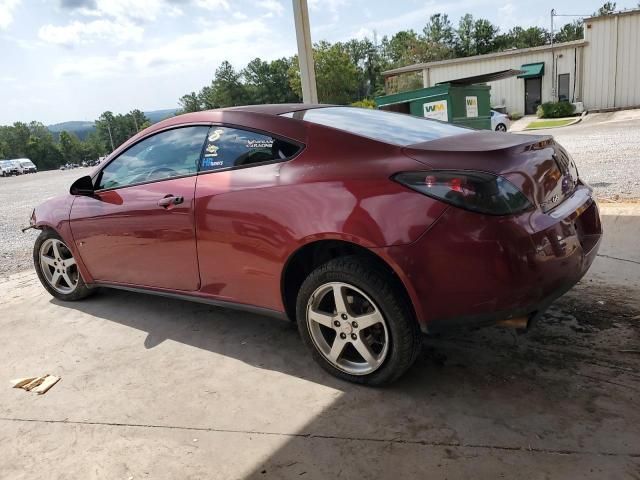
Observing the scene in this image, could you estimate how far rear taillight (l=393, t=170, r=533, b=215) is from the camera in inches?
87.9

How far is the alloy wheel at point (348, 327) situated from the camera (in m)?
2.63

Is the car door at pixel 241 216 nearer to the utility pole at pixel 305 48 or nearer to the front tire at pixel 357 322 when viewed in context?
the front tire at pixel 357 322

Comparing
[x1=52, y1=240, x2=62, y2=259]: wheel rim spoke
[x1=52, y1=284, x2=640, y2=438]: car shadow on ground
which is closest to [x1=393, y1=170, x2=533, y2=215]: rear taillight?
[x1=52, y1=284, x2=640, y2=438]: car shadow on ground

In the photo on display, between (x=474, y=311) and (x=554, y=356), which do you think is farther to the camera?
(x=554, y=356)

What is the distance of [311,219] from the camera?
8.59 ft

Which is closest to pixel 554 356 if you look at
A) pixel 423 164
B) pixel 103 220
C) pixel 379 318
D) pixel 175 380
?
pixel 379 318

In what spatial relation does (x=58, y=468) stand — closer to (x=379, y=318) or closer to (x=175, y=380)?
(x=175, y=380)

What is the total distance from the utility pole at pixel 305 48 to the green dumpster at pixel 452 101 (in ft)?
3.38

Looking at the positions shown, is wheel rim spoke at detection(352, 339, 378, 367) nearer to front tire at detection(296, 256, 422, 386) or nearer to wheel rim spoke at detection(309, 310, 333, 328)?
front tire at detection(296, 256, 422, 386)

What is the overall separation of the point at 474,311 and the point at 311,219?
0.91 meters

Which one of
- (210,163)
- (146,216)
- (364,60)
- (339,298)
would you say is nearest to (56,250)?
(146,216)

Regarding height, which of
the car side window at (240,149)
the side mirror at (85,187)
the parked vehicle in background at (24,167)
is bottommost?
the parked vehicle in background at (24,167)

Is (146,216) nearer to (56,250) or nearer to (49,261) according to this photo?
(56,250)

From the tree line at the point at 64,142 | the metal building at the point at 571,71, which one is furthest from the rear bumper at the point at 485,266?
the tree line at the point at 64,142
